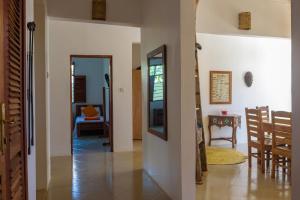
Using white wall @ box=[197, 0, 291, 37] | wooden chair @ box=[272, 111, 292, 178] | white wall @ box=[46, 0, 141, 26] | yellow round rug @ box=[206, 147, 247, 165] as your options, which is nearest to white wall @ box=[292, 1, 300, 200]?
wooden chair @ box=[272, 111, 292, 178]

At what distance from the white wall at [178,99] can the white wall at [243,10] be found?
2.07 m

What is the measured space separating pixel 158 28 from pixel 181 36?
2.82ft

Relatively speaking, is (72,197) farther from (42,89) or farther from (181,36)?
(181,36)

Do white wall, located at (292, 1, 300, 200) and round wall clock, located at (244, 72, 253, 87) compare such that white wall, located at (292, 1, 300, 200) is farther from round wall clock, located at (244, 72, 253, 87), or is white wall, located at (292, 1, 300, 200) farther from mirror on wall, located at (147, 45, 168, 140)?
round wall clock, located at (244, 72, 253, 87)

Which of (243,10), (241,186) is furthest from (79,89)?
(241,186)

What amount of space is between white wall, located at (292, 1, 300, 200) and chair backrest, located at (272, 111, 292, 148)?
276cm

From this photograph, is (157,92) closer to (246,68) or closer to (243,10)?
(243,10)

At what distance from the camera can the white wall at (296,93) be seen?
1355 millimetres

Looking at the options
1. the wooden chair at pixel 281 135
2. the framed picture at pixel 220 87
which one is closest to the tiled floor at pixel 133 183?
the wooden chair at pixel 281 135

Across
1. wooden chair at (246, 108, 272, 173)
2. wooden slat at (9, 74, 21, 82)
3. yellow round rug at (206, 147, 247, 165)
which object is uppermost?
wooden slat at (9, 74, 21, 82)

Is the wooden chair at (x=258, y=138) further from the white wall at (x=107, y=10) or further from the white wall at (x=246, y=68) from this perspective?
the white wall at (x=107, y=10)

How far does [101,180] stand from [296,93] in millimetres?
3550

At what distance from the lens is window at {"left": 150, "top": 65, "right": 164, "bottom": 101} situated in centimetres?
391

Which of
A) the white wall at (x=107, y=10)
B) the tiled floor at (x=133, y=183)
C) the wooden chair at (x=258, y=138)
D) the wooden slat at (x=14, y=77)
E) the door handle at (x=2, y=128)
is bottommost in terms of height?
the tiled floor at (x=133, y=183)
